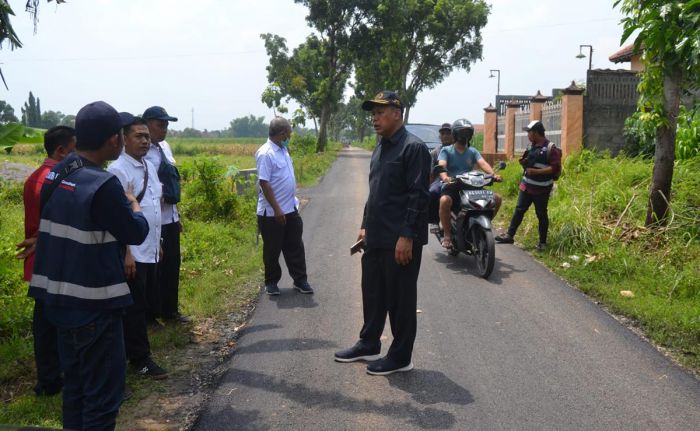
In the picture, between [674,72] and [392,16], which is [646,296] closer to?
[674,72]

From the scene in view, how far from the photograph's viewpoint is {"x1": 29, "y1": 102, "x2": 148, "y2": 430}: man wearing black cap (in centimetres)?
299

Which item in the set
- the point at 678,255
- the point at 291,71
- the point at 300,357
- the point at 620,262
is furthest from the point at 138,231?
the point at 291,71

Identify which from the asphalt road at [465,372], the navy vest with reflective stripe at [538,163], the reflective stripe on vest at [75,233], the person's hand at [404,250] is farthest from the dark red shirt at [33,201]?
the navy vest with reflective stripe at [538,163]

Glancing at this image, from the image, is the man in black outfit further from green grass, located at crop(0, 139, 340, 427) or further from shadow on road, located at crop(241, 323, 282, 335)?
green grass, located at crop(0, 139, 340, 427)

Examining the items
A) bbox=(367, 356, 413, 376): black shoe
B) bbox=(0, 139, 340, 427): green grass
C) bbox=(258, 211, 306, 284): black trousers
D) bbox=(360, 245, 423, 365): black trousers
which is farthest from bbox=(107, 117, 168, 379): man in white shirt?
bbox=(258, 211, 306, 284): black trousers

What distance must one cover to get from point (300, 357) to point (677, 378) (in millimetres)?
2746

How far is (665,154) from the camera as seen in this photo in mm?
7926

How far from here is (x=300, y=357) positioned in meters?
4.89

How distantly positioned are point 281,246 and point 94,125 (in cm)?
378

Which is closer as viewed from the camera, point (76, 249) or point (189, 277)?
point (76, 249)

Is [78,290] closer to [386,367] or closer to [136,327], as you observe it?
[136,327]

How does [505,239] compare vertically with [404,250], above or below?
below

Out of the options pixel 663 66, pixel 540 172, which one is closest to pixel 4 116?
pixel 540 172

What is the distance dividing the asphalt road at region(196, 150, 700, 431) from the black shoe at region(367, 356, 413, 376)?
0.08 m
